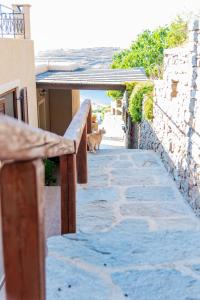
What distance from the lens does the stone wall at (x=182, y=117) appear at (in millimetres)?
4480

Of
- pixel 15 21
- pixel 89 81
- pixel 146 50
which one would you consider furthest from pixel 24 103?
pixel 146 50

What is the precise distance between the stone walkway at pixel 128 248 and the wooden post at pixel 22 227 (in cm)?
137

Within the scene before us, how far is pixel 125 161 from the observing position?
694cm

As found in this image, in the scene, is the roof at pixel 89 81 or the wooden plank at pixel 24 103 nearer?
the wooden plank at pixel 24 103

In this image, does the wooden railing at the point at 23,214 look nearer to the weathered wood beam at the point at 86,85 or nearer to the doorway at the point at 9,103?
the doorway at the point at 9,103

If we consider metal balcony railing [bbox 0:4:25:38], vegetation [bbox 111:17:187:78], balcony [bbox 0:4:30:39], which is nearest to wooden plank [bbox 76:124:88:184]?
metal balcony railing [bbox 0:4:25:38]

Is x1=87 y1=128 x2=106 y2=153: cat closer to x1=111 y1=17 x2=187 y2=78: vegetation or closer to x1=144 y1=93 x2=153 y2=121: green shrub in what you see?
x1=144 y1=93 x2=153 y2=121: green shrub

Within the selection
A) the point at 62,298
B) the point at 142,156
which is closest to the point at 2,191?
the point at 62,298

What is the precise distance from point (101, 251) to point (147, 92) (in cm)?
680

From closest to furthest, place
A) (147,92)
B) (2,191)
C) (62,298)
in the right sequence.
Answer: (2,191) < (62,298) < (147,92)

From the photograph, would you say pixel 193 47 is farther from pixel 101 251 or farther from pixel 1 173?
pixel 1 173

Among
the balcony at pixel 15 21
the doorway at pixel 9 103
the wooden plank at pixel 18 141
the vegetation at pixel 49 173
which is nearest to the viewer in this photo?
the wooden plank at pixel 18 141

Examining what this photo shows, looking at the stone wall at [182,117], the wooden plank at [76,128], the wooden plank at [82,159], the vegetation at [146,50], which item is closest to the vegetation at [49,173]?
the stone wall at [182,117]

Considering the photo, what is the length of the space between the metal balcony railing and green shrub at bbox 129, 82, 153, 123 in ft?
10.5
